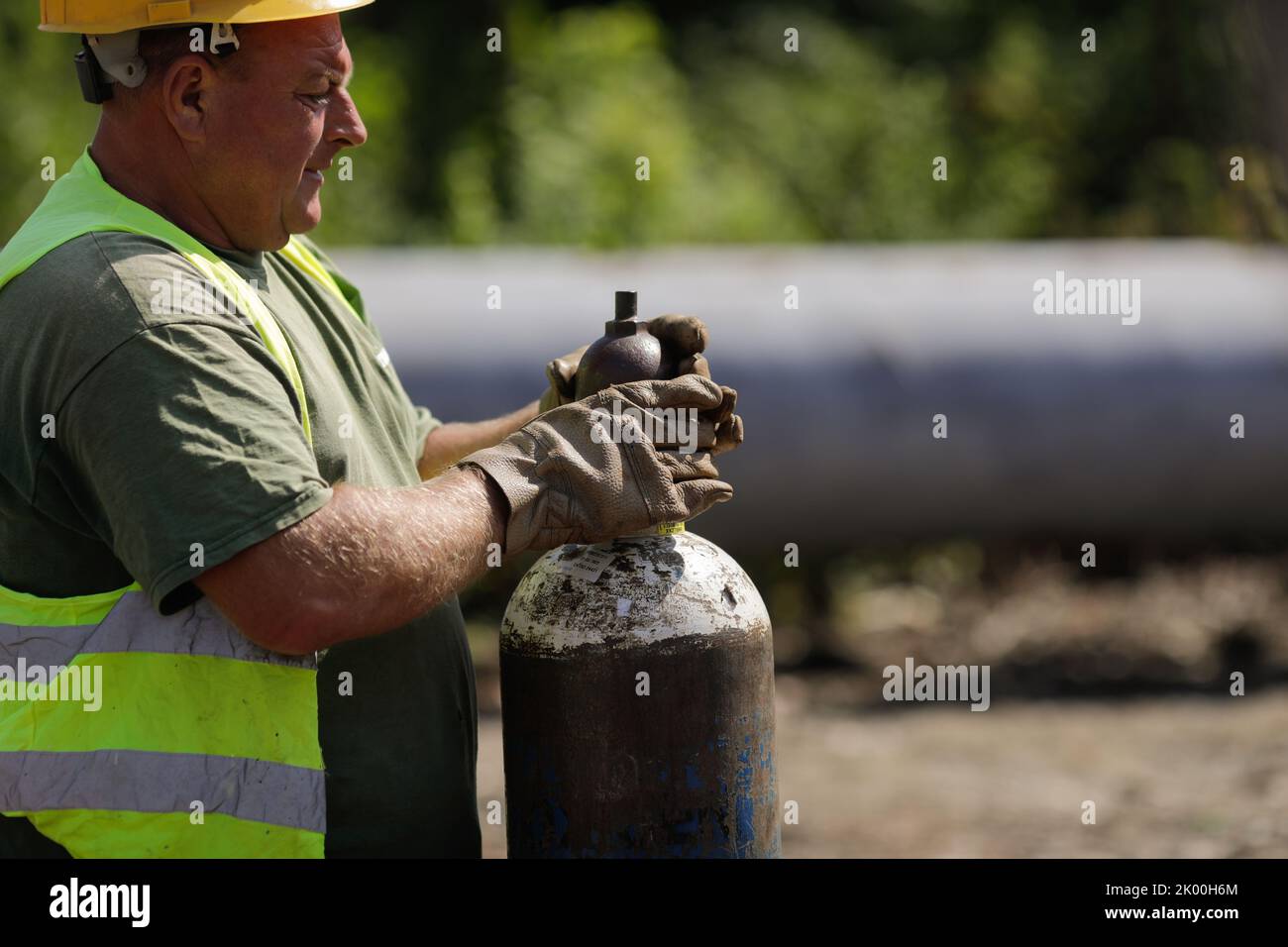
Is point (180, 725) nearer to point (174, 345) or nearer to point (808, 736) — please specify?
point (174, 345)

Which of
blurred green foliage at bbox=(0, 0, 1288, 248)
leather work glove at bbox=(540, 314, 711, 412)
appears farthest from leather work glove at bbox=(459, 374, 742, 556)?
blurred green foliage at bbox=(0, 0, 1288, 248)

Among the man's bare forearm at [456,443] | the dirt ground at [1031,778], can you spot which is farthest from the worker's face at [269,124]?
the dirt ground at [1031,778]

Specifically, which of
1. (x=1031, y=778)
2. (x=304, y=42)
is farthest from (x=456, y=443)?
(x=1031, y=778)

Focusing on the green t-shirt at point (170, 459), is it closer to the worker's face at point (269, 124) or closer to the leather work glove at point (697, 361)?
the worker's face at point (269, 124)

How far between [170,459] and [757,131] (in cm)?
902

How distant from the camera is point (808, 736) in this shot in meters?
6.25

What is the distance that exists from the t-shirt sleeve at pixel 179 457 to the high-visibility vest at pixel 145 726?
0.39ft

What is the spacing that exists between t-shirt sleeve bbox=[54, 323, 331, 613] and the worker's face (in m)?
0.39

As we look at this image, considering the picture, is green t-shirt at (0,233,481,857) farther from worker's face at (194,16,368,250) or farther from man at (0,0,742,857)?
worker's face at (194,16,368,250)

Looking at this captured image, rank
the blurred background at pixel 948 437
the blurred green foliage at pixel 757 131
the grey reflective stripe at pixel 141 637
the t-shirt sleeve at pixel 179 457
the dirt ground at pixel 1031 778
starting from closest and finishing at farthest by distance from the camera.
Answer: the t-shirt sleeve at pixel 179 457 → the grey reflective stripe at pixel 141 637 → the dirt ground at pixel 1031 778 → the blurred background at pixel 948 437 → the blurred green foliage at pixel 757 131

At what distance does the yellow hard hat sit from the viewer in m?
2.41

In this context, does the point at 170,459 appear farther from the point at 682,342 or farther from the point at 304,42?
the point at 682,342

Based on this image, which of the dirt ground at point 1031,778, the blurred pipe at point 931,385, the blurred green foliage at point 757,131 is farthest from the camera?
the blurred green foliage at point 757,131

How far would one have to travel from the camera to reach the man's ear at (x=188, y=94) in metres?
2.47
